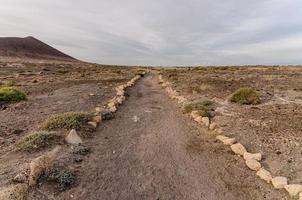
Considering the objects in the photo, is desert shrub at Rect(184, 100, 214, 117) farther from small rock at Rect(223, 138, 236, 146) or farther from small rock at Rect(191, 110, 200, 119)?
small rock at Rect(223, 138, 236, 146)

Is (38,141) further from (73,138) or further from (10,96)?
(10,96)

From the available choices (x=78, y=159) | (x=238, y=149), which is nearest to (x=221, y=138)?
(x=238, y=149)

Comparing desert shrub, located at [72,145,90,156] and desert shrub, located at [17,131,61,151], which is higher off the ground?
desert shrub, located at [17,131,61,151]

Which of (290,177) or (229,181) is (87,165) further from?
(290,177)

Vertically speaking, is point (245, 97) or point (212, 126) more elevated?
point (245, 97)

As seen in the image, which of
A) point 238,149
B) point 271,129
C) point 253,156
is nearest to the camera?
point 253,156

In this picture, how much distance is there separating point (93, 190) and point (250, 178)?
3.93 metres

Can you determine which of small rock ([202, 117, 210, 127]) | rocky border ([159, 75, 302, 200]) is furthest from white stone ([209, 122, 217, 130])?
small rock ([202, 117, 210, 127])

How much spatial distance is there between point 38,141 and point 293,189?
275 inches

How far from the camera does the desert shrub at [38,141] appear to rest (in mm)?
Result: 9414

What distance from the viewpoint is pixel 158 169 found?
8484 mm

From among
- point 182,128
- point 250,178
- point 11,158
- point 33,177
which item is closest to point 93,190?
point 33,177

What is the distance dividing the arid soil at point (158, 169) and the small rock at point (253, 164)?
0.18 meters

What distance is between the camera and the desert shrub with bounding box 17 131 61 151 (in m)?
9.41
